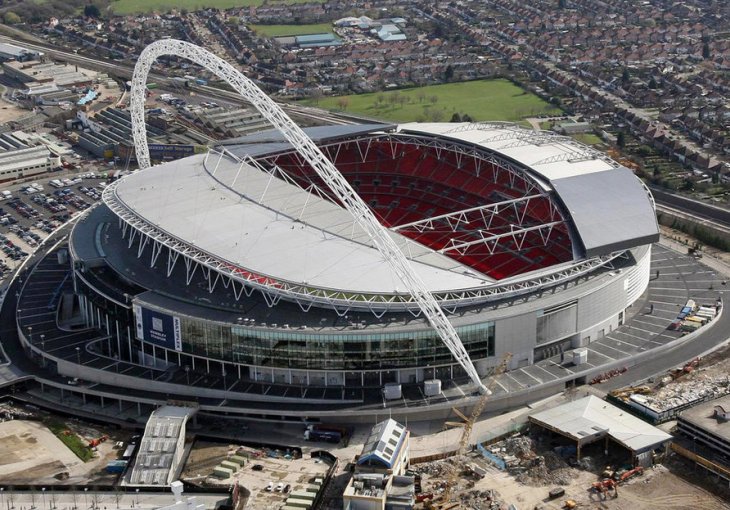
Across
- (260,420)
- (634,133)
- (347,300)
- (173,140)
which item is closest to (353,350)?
(347,300)

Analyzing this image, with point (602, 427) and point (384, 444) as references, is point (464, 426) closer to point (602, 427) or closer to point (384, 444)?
point (384, 444)

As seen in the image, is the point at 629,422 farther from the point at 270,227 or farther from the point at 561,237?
the point at 270,227

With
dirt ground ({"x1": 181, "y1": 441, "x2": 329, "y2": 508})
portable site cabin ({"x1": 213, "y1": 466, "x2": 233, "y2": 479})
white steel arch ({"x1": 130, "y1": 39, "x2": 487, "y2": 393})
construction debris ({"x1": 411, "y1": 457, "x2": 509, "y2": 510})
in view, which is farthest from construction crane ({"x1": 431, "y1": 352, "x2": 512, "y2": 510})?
portable site cabin ({"x1": 213, "y1": 466, "x2": 233, "y2": 479})

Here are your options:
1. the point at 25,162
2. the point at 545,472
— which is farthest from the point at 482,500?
the point at 25,162

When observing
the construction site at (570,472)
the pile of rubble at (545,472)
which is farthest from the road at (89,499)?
the pile of rubble at (545,472)

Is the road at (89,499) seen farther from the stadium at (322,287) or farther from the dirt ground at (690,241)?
the dirt ground at (690,241)

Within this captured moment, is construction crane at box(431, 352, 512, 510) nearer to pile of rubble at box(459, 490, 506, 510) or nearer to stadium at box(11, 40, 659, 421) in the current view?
stadium at box(11, 40, 659, 421)
